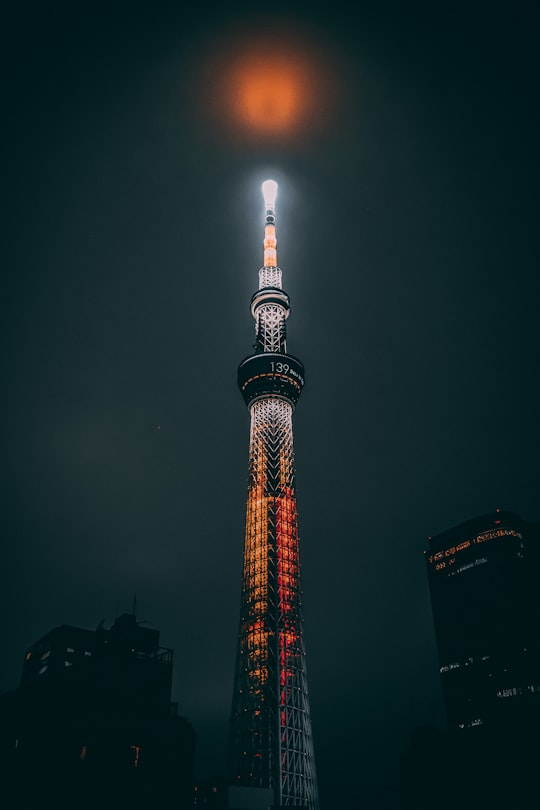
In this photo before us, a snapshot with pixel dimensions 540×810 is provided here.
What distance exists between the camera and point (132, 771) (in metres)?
66.4

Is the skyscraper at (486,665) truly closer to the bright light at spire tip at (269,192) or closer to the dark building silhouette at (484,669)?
the dark building silhouette at (484,669)

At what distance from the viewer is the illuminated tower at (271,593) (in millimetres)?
78625

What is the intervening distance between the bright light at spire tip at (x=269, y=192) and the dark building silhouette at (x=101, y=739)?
7450cm

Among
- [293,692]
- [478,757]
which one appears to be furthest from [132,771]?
[478,757]

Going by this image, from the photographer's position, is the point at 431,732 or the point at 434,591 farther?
the point at 434,591

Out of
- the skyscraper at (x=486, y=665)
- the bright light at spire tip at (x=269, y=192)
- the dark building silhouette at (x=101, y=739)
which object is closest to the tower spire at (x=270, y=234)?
the bright light at spire tip at (x=269, y=192)

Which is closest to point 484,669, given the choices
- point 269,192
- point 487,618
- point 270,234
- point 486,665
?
point 486,665

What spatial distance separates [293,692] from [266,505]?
2532 centimetres

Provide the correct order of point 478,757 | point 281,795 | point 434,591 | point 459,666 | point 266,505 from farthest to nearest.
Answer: point 434,591 → point 459,666 → point 478,757 → point 266,505 → point 281,795

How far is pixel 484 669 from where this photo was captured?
132250 millimetres

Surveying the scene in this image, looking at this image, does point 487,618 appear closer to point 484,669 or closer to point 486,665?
point 486,665

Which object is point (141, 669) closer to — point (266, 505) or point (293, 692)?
point (293, 692)

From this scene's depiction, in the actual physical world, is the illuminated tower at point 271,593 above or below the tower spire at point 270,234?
below

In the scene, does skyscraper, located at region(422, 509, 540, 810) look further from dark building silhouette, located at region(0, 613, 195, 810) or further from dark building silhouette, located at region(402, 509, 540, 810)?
dark building silhouette, located at region(0, 613, 195, 810)
